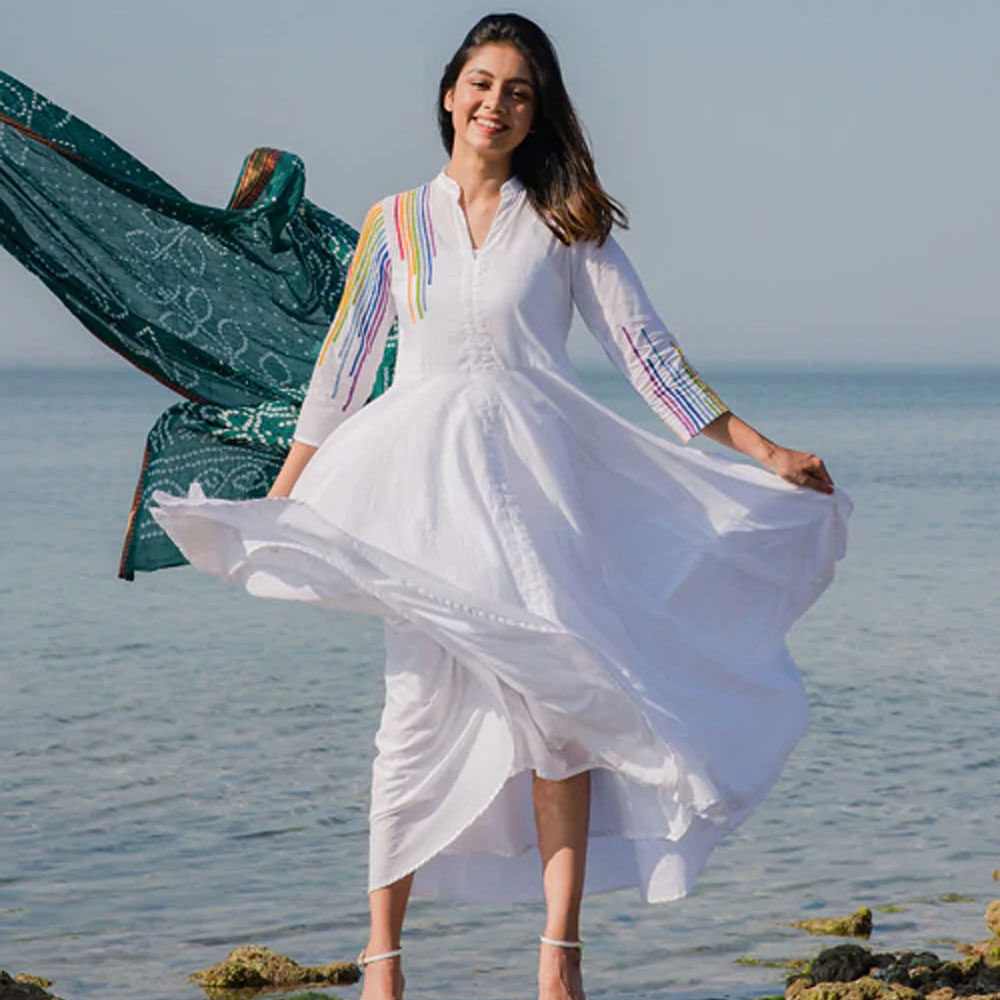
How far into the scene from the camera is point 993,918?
5.11 metres

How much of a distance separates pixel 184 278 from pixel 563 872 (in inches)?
75.0

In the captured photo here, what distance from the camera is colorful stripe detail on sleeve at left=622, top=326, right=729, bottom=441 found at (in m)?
4.08

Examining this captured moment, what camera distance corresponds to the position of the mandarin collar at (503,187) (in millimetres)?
4105

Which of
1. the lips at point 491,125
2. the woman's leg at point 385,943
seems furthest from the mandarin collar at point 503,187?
the woman's leg at point 385,943

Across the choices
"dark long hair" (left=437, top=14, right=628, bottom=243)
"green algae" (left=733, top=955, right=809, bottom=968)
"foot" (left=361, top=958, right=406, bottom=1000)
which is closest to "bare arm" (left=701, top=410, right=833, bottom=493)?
"dark long hair" (left=437, top=14, right=628, bottom=243)

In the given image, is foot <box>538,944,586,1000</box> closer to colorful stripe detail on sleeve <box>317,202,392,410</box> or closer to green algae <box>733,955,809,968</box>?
green algae <box>733,955,809,968</box>

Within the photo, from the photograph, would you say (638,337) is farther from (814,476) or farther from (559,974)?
(559,974)

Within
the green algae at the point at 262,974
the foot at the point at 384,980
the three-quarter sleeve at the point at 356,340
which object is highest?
the three-quarter sleeve at the point at 356,340

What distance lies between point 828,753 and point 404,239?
3.95 metres

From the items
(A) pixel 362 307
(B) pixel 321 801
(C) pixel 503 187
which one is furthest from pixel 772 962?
(B) pixel 321 801

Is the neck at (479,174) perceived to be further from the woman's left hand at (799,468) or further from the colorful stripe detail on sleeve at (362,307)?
the woman's left hand at (799,468)

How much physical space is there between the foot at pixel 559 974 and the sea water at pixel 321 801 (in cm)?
77

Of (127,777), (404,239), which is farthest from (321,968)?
(127,777)

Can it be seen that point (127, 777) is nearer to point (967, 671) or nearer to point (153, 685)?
point (153, 685)
